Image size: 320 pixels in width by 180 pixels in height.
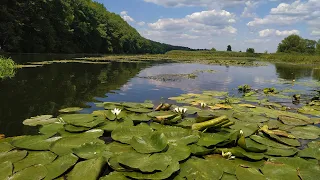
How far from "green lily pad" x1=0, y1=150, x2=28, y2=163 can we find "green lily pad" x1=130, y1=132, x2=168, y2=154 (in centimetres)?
127

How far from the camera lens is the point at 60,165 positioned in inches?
107

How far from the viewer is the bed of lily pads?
8.70 feet

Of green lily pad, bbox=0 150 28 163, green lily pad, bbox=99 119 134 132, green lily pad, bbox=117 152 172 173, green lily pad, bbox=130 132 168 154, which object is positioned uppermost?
green lily pad, bbox=130 132 168 154

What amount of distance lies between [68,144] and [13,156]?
2.01ft

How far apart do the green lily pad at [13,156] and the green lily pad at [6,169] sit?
0.18 meters

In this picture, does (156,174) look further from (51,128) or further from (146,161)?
(51,128)

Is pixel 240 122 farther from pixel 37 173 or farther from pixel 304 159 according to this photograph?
pixel 37 173

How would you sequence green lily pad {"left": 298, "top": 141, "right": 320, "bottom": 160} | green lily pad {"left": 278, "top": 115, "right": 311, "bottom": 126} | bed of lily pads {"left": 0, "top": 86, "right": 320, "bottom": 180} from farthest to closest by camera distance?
green lily pad {"left": 278, "top": 115, "right": 311, "bottom": 126} < green lily pad {"left": 298, "top": 141, "right": 320, "bottom": 160} < bed of lily pads {"left": 0, "top": 86, "right": 320, "bottom": 180}

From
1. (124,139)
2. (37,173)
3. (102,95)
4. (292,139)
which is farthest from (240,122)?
(102,95)

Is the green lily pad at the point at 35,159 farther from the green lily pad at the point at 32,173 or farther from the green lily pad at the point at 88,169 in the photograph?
the green lily pad at the point at 88,169

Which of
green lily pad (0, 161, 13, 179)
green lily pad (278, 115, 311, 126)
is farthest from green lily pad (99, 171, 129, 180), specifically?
green lily pad (278, 115, 311, 126)

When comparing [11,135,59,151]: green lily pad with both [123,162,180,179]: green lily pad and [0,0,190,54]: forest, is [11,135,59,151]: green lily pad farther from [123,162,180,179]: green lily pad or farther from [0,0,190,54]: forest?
[0,0,190,54]: forest

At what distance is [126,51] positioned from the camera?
72.9m

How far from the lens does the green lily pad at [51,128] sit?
3.74m
